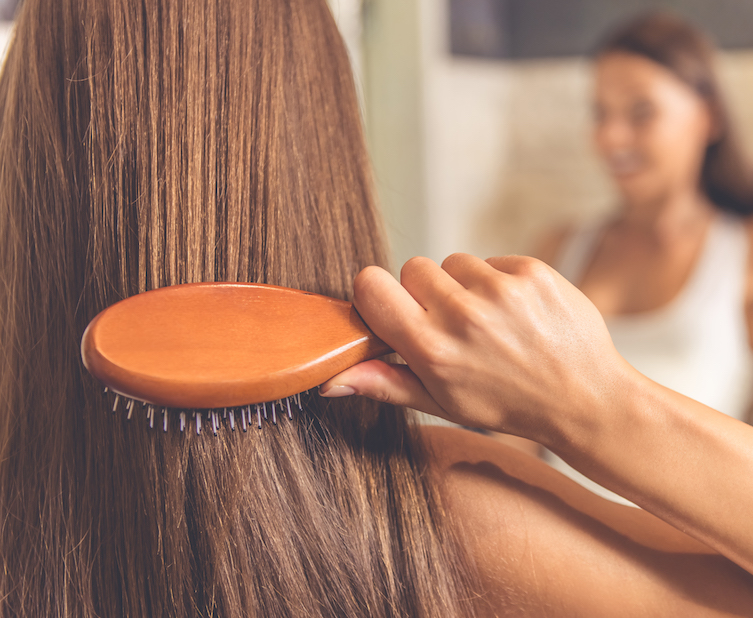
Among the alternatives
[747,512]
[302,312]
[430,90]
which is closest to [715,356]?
[430,90]

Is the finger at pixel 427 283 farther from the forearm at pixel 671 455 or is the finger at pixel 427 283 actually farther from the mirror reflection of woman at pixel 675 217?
the mirror reflection of woman at pixel 675 217

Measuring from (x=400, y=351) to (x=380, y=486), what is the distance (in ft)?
0.31

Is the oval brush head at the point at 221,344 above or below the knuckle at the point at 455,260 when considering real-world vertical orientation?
below

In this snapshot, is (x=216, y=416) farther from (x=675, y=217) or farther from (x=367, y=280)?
(x=675, y=217)

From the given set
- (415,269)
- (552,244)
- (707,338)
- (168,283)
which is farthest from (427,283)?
(552,244)

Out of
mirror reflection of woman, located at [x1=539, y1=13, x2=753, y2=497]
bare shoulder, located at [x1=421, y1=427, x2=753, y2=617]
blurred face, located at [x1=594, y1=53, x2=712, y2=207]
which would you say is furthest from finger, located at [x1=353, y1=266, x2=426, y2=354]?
blurred face, located at [x1=594, y1=53, x2=712, y2=207]

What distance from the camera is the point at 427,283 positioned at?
0.25 metres

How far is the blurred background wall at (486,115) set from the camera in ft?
4.08

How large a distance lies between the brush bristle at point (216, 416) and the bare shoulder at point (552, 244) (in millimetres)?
1163

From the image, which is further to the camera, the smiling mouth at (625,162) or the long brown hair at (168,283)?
the smiling mouth at (625,162)

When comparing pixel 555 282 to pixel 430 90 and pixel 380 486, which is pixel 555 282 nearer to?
pixel 380 486

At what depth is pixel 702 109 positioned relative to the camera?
1.15m

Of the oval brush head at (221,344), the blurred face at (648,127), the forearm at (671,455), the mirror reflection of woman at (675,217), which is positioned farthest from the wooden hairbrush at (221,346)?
the blurred face at (648,127)

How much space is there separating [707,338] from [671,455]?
98 cm
